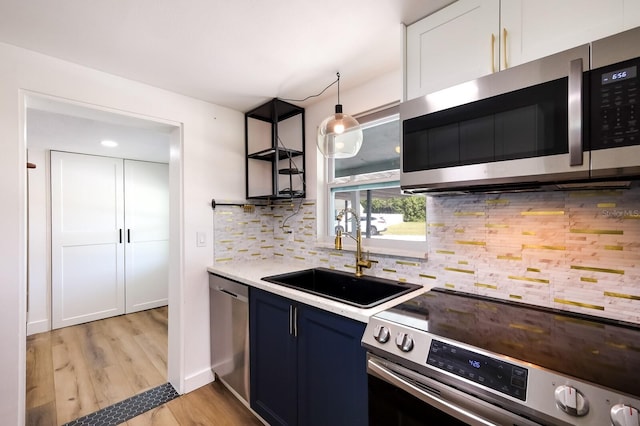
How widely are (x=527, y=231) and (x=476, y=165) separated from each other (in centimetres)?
48

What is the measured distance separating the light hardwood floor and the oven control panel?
1.50 metres

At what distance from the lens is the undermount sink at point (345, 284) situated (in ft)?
5.43

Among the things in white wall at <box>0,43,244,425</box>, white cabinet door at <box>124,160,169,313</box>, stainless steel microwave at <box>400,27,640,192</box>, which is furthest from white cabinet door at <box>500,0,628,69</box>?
white cabinet door at <box>124,160,169,313</box>

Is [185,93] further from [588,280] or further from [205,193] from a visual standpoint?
[588,280]

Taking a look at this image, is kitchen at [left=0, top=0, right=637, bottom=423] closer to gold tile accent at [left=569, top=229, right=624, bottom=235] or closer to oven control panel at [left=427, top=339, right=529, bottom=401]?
gold tile accent at [left=569, top=229, right=624, bottom=235]

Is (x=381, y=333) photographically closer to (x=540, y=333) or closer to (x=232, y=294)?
(x=540, y=333)

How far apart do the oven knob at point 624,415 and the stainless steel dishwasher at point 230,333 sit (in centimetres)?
164

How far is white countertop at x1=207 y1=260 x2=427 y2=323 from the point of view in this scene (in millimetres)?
1222

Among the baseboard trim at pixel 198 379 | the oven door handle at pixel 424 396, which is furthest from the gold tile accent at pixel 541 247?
the baseboard trim at pixel 198 379

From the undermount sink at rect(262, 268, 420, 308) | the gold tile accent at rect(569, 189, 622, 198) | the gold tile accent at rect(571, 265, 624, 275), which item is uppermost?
the gold tile accent at rect(569, 189, 622, 198)

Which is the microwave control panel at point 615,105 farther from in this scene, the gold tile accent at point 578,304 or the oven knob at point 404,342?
the oven knob at point 404,342

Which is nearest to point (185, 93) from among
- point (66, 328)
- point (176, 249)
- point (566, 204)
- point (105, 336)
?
point (176, 249)

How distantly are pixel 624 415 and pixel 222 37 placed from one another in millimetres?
1934

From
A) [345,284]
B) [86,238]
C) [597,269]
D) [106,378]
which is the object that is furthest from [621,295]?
[86,238]
